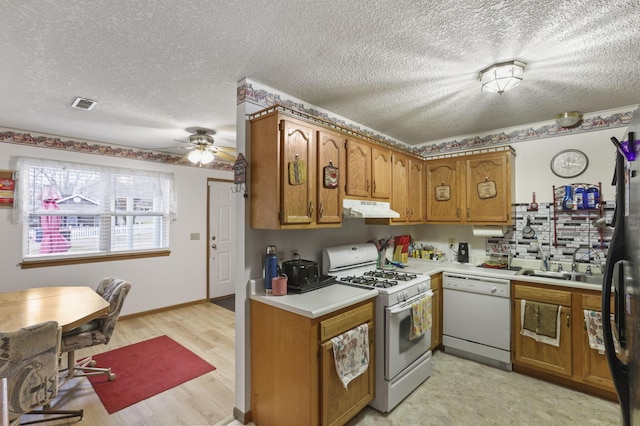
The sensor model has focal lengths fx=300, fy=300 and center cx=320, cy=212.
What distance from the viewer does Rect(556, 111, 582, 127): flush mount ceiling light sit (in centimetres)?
286

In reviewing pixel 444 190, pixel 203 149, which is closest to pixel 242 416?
pixel 203 149

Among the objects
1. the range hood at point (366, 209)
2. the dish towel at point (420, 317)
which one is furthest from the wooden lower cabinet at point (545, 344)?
the range hood at point (366, 209)

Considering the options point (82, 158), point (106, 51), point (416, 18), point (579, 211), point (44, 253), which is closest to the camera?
point (416, 18)

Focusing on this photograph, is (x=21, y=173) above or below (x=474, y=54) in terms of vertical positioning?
below

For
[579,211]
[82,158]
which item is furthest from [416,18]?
[82,158]

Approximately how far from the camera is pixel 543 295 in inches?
104

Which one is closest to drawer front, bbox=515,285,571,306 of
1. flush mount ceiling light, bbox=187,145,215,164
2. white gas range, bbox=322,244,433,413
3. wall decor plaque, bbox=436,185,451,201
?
white gas range, bbox=322,244,433,413

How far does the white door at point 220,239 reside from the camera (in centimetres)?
506

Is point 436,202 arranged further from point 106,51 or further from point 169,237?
point 169,237

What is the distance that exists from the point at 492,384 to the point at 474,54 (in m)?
2.65

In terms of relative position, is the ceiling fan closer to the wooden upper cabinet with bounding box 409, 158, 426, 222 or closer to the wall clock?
the wooden upper cabinet with bounding box 409, 158, 426, 222

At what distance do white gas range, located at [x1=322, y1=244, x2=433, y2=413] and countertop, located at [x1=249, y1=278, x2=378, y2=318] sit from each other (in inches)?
6.8

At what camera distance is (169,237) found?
179 inches

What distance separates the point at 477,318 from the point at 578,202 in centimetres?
148
